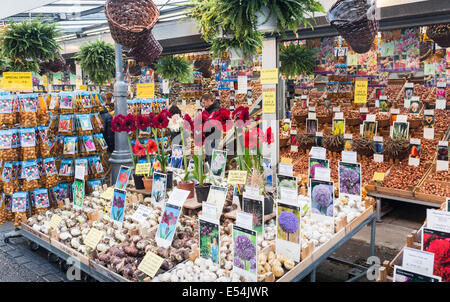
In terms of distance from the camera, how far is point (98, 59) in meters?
5.24

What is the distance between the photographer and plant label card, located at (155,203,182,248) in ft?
8.38

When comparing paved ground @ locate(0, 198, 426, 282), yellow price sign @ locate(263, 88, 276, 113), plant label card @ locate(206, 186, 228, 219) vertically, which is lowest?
paved ground @ locate(0, 198, 426, 282)

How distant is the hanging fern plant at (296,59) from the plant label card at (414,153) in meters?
1.66

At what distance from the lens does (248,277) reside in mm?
2111

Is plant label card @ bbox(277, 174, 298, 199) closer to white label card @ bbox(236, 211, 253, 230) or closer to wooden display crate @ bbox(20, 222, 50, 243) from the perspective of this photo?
white label card @ bbox(236, 211, 253, 230)

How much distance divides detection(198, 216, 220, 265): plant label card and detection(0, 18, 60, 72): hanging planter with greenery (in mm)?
3291

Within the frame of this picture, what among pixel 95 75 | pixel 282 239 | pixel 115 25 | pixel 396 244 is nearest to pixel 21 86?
pixel 95 75

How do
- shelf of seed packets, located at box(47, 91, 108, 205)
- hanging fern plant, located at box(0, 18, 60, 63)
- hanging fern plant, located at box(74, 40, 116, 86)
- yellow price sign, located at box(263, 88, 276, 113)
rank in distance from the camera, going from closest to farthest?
hanging fern plant, located at box(0, 18, 60, 63)
shelf of seed packets, located at box(47, 91, 108, 205)
yellow price sign, located at box(263, 88, 276, 113)
hanging fern plant, located at box(74, 40, 116, 86)

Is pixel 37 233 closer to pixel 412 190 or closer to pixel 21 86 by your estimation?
pixel 21 86

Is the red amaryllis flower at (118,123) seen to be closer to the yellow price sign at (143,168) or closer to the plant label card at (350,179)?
the yellow price sign at (143,168)

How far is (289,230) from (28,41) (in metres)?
3.73

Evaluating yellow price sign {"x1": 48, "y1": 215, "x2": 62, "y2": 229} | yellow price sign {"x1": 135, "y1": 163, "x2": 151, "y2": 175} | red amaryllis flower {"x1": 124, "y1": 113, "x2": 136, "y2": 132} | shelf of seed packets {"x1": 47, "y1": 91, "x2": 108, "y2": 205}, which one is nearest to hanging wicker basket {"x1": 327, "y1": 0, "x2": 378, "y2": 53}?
red amaryllis flower {"x1": 124, "y1": 113, "x2": 136, "y2": 132}

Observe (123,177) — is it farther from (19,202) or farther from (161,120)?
(19,202)

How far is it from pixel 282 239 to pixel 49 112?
141 inches
